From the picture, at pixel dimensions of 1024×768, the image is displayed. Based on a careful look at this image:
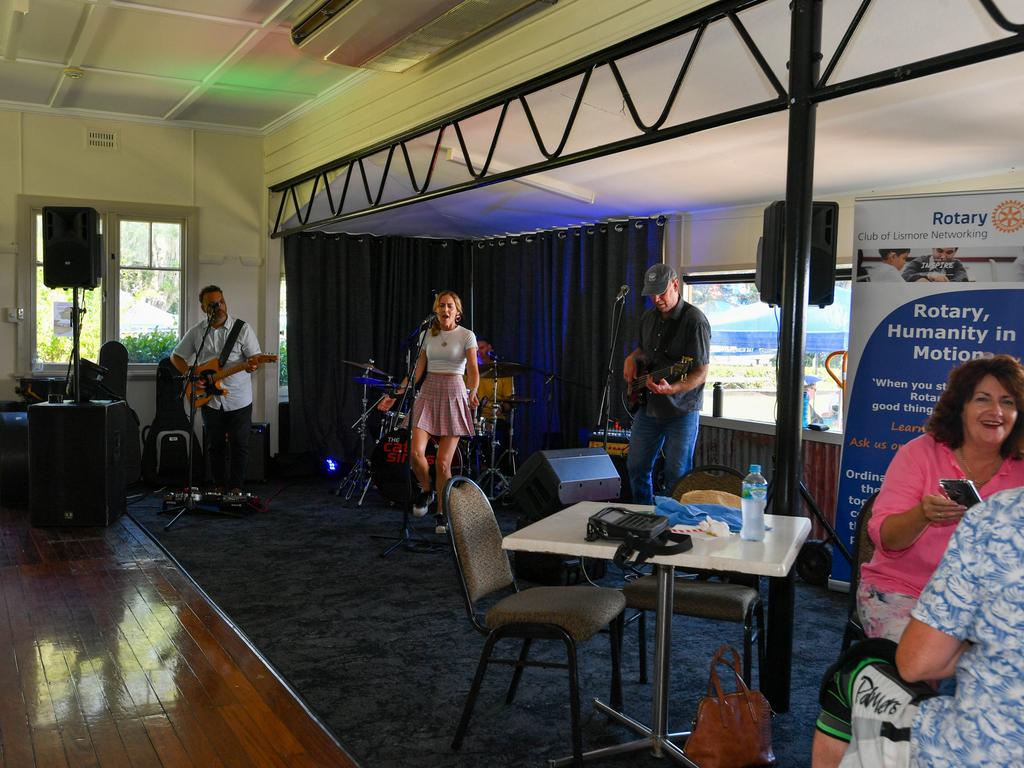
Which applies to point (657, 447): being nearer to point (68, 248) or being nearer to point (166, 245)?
point (68, 248)

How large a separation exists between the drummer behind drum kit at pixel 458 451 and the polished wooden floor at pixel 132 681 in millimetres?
1956

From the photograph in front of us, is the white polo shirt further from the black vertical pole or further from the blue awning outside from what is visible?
the black vertical pole

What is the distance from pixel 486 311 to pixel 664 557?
22.7 ft

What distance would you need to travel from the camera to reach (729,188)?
6164 millimetres

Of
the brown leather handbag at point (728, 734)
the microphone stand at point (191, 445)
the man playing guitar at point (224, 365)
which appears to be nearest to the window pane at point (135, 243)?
the man playing guitar at point (224, 365)

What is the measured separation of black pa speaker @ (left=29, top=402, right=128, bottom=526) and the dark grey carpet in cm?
50

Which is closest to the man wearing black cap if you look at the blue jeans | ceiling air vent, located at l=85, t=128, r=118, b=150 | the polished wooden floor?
the blue jeans

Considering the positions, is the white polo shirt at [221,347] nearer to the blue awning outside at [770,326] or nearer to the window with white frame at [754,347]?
the window with white frame at [754,347]

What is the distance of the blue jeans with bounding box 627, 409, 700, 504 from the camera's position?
5008 millimetres

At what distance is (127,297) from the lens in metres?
8.11

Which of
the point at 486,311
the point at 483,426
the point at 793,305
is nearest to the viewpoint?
the point at 793,305

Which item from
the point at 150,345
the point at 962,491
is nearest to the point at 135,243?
the point at 150,345

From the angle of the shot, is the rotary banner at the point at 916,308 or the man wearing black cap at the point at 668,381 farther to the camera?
the man wearing black cap at the point at 668,381

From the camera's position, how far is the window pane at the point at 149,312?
26.6 feet
